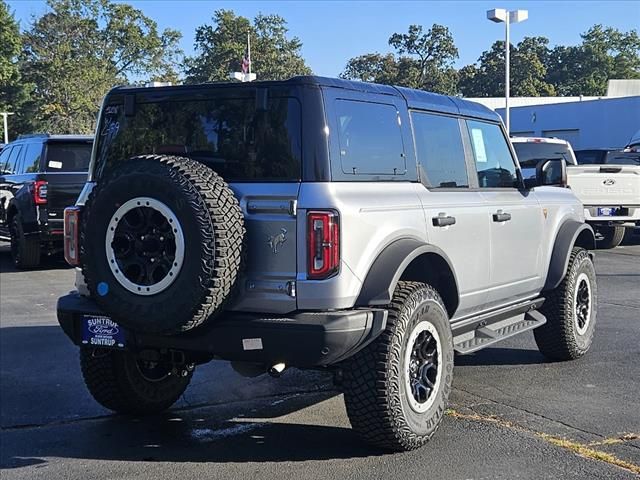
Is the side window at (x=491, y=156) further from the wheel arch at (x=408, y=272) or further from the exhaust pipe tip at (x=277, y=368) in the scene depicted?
the exhaust pipe tip at (x=277, y=368)

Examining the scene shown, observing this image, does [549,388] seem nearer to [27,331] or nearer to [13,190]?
[27,331]

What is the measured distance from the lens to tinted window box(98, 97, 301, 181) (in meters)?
4.36

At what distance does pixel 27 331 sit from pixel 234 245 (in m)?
4.91

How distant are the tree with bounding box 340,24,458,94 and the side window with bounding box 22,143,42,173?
77.9 m

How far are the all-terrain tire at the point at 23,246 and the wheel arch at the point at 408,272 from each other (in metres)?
8.89

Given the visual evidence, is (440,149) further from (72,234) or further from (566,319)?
(72,234)

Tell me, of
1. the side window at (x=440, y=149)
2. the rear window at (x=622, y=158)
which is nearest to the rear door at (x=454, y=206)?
the side window at (x=440, y=149)

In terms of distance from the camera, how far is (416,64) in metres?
91.6

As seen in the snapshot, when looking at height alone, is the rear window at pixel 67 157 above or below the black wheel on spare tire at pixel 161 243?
above

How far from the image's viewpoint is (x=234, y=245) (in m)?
4.09

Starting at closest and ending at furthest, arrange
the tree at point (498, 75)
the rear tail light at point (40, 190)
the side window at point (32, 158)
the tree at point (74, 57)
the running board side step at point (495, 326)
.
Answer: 1. the running board side step at point (495, 326)
2. the rear tail light at point (40, 190)
3. the side window at point (32, 158)
4. the tree at point (74, 57)
5. the tree at point (498, 75)

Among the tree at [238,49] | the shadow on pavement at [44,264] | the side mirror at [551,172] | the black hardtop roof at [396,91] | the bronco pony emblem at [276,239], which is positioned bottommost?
the shadow on pavement at [44,264]

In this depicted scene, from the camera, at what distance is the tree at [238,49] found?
7089 centimetres

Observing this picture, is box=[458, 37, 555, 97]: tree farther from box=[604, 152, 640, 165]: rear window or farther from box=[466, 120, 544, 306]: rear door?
box=[466, 120, 544, 306]: rear door
